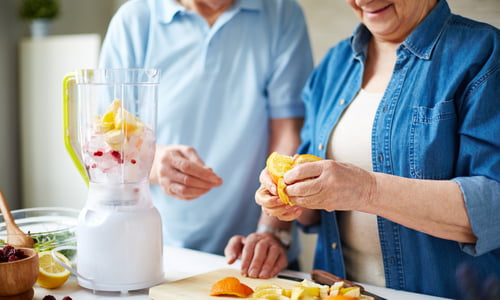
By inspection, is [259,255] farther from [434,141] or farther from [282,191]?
[434,141]

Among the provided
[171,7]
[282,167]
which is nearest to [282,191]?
[282,167]

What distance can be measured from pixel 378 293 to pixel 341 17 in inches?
83.7

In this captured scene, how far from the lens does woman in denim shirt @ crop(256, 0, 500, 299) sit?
1.15 metres

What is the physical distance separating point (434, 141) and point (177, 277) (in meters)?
0.70

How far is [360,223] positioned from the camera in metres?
1.41

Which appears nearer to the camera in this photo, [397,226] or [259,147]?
[397,226]

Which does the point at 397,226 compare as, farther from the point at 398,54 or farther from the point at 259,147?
the point at 259,147

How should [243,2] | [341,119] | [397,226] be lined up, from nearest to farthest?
[397,226], [341,119], [243,2]

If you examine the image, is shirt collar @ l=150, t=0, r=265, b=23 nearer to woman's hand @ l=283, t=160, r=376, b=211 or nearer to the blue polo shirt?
the blue polo shirt

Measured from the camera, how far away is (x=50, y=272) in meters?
1.21

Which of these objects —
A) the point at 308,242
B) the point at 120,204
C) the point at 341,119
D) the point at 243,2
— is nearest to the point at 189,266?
the point at 120,204

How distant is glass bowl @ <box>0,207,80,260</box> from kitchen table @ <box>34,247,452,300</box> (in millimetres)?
93

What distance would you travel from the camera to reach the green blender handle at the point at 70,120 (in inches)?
51.6

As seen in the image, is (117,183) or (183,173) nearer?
(117,183)
